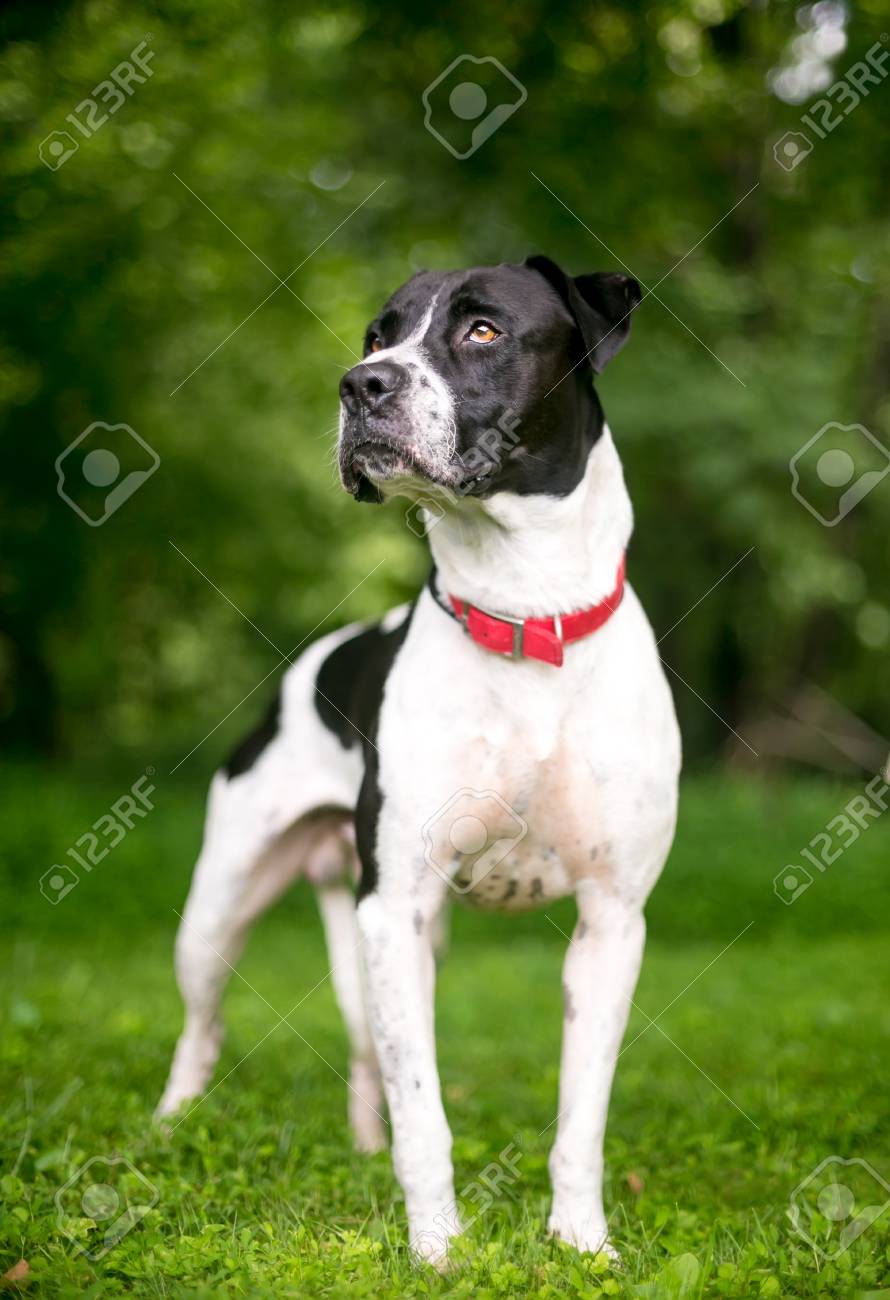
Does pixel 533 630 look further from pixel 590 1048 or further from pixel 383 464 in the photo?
pixel 590 1048

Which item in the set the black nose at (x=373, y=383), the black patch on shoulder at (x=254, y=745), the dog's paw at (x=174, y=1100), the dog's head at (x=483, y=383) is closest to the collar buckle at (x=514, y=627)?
the dog's head at (x=483, y=383)

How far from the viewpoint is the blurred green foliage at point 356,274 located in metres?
8.02

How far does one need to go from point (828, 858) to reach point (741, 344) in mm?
4135

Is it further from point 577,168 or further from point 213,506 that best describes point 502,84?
point 213,506

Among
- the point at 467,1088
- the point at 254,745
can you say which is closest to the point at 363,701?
the point at 254,745

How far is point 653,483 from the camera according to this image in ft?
39.9

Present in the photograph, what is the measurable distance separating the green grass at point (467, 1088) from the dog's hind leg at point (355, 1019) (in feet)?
0.34

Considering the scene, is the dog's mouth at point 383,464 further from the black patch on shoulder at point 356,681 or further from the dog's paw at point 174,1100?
the dog's paw at point 174,1100

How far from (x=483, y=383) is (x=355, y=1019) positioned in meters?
2.25

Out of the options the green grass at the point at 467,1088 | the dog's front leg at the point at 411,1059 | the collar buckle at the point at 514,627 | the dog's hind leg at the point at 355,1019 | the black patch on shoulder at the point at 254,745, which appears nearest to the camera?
the green grass at the point at 467,1088

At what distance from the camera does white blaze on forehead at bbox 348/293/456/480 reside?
3113 millimetres

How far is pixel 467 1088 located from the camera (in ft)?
16.2

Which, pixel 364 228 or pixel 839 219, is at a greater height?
pixel 364 228

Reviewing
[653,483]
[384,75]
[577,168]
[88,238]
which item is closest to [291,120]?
[384,75]
